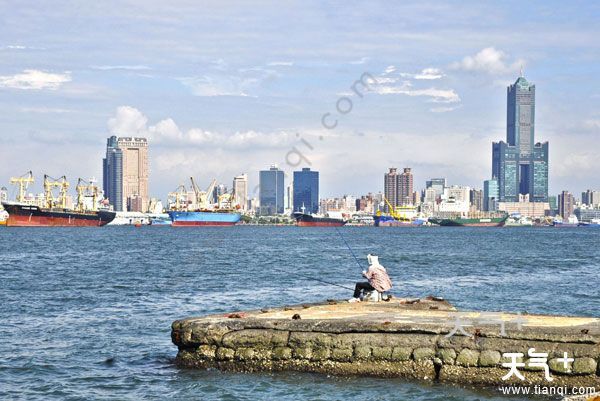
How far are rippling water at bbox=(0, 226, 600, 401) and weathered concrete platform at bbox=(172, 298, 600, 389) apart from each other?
35cm

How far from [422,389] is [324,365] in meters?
2.25

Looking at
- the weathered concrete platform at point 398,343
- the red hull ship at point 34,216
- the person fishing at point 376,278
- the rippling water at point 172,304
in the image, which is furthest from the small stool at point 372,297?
the red hull ship at point 34,216

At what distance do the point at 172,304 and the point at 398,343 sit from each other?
16.1 metres

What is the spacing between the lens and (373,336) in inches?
698

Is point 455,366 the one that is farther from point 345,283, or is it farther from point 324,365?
point 345,283

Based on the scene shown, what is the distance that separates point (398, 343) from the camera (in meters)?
17.5

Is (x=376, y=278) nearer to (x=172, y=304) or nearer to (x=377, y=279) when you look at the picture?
(x=377, y=279)

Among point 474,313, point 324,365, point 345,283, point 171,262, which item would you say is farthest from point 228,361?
point 171,262

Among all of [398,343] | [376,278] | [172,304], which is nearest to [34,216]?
[172,304]

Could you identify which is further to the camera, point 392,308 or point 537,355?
point 392,308

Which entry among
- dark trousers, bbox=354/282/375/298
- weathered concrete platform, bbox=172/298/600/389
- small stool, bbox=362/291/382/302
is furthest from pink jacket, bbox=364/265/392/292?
weathered concrete platform, bbox=172/298/600/389

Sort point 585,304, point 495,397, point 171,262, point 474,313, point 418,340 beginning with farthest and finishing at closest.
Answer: point 171,262 < point 585,304 < point 474,313 < point 418,340 < point 495,397

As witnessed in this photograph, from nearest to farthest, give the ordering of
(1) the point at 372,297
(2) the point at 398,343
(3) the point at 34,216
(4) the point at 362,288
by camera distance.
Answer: (2) the point at 398,343, (1) the point at 372,297, (4) the point at 362,288, (3) the point at 34,216

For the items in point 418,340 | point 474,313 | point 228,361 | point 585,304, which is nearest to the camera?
point 418,340
